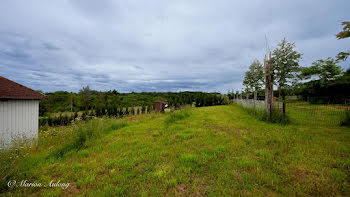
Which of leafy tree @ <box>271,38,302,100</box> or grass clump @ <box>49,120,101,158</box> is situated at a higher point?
leafy tree @ <box>271,38,302,100</box>

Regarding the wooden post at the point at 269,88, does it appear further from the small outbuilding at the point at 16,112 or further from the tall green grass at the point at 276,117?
the small outbuilding at the point at 16,112

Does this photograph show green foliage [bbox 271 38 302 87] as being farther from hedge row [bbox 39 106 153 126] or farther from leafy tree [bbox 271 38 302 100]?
hedge row [bbox 39 106 153 126]

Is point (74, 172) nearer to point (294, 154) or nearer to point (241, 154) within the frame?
point (241, 154)

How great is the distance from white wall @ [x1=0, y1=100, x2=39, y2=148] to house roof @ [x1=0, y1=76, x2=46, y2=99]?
9.3 inches

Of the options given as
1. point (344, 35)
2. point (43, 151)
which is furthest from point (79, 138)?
point (344, 35)

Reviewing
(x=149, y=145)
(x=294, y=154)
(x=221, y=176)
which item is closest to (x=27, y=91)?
(x=149, y=145)

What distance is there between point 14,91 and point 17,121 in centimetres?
113

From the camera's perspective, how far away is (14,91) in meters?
4.55

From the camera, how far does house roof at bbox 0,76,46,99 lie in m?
4.27

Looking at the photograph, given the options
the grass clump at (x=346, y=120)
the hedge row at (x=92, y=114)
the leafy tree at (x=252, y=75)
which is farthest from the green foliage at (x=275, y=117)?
the hedge row at (x=92, y=114)

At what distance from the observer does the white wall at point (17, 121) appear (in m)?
4.14

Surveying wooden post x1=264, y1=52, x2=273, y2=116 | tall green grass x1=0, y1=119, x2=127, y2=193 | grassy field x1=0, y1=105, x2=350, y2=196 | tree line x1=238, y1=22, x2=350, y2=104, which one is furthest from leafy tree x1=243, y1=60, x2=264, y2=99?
tall green grass x1=0, y1=119, x2=127, y2=193

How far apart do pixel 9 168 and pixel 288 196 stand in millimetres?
4757

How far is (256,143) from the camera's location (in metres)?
3.67
